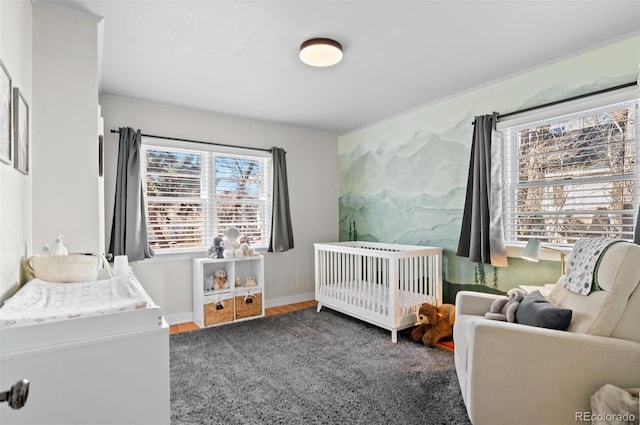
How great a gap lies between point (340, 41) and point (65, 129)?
1.74 meters

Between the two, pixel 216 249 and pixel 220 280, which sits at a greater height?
pixel 216 249

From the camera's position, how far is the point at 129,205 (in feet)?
10.4

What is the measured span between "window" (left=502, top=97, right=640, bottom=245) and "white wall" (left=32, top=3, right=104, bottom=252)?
311 centimetres

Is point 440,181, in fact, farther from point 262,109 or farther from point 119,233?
point 119,233

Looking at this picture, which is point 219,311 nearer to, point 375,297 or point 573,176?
point 375,297

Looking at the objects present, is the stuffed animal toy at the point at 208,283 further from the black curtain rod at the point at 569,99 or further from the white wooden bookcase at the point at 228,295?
the black curtain rod at the point at 569,99

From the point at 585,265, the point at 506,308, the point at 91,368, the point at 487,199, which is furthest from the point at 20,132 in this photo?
the point at 487,199

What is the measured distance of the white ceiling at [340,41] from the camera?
1.92m

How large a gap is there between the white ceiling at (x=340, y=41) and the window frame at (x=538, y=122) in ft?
1.22

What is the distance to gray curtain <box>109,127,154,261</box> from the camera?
3146mm

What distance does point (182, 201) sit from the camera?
11.8 feet

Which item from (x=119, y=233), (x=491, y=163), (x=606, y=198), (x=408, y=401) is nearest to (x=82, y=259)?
(x=119, y=233)

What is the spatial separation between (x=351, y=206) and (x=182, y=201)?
2139 mm

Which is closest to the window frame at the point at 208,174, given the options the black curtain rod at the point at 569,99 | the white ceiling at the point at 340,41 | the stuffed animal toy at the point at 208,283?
the stuffed animal toy at the point at 208,283
